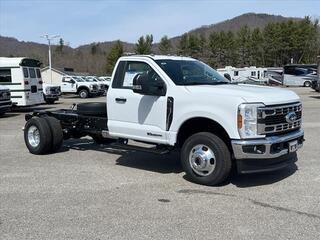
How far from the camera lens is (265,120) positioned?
7.32 m

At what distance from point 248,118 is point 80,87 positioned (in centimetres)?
3316

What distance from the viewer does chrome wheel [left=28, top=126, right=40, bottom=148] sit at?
10.7m

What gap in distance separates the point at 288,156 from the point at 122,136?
9.78ft

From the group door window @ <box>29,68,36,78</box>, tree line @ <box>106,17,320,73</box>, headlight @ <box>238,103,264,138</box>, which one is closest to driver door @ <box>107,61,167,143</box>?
headlight @ <box>238,103,264,138</box>

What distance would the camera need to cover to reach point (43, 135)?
10352 millimetres

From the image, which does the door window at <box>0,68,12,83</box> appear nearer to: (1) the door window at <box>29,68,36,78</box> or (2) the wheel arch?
(1) the door window at <box>29,68,36,78</box>

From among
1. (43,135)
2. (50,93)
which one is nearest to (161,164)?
(43,135)

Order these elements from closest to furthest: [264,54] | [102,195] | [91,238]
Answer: [91,238] → [102,195] → [264,54]

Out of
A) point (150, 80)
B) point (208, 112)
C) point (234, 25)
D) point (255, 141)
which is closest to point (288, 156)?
point (255, 141)

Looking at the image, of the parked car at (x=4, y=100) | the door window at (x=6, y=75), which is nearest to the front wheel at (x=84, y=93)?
the door window at (x=6, y=75)

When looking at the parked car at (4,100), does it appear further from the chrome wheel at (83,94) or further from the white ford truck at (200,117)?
the chrome wheel at (83,94)

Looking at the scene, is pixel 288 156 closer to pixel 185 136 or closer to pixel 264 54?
pixel 185 136

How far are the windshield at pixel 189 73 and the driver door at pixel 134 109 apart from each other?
0.84ft

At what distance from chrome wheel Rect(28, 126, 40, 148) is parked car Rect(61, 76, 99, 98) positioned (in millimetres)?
28279
